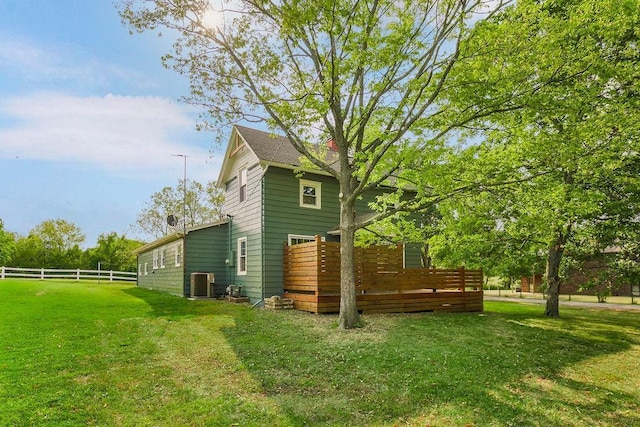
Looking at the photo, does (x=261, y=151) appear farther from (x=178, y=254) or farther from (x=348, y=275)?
(x=178, y=254)

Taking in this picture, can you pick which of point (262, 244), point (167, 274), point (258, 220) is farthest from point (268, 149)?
point (167, 274)

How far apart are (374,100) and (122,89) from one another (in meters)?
12.1

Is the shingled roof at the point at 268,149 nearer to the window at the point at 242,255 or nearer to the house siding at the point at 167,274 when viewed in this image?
the window at the point at 242,255

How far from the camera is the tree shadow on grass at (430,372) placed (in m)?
4.55

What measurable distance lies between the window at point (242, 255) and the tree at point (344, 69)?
665cm

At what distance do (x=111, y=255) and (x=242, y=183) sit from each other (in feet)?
88.7

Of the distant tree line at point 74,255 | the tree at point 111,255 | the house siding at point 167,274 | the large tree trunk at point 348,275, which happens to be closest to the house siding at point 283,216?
the large tree trunk at point 348,275

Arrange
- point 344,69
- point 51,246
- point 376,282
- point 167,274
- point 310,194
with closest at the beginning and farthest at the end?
point 344,69, point 376,282, point 310,194, point 167,274, point 51,246

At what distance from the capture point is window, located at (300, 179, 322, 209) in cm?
1462

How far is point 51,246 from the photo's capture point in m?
41.7

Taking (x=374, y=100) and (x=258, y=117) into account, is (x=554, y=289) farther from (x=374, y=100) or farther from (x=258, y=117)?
(x=258, y=117)

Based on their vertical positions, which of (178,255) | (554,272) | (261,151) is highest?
(261,151)

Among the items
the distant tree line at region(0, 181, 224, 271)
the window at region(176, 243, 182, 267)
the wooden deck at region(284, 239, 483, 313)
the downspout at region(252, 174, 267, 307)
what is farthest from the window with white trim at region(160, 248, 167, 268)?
the distant tree line at region(0, 181, 224, 271)

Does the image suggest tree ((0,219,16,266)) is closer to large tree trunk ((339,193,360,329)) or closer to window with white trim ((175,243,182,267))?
window with white trim ((175,243,182,267))
